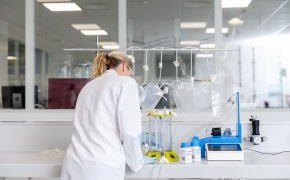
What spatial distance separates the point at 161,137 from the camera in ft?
8.02

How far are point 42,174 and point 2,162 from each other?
27 centimetres

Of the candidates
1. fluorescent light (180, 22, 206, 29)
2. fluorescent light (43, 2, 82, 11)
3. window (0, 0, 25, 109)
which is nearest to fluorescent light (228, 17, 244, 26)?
fluorescent light (180, 22, 206, 29)

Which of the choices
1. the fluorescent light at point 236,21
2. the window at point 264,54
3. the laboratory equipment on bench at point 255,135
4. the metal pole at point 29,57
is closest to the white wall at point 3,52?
the metal pole at point 29,57

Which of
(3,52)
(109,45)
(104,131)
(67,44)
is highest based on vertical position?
(67,44)

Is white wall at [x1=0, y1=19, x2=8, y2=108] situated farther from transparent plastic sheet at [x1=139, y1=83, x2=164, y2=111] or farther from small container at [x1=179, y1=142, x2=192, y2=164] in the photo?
small container at [x1=179, y1=142, x2=192, y2=164]

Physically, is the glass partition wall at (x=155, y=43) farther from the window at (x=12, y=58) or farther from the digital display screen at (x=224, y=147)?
the digital display screen at (x=224, y=147)

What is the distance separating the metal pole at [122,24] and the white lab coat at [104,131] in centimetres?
116

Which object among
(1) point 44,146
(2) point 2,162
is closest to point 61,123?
(1) point 44,146

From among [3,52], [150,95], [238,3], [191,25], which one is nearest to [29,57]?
[150,95]

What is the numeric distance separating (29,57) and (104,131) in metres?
1.46

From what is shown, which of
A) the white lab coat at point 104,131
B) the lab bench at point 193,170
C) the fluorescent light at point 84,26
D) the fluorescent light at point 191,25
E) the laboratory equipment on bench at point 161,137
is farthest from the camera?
the fluorescent light at point 191,25

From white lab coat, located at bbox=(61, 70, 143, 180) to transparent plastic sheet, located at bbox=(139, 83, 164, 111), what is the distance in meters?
0.65

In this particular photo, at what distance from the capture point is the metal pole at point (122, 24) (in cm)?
293

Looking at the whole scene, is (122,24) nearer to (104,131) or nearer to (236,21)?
(104,131)
